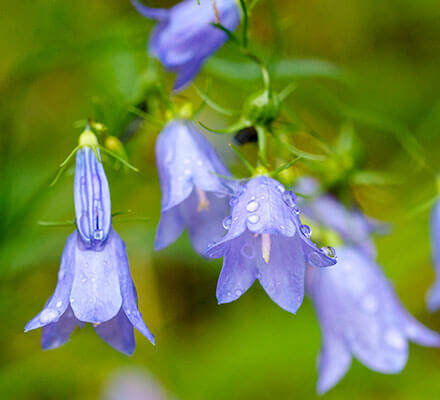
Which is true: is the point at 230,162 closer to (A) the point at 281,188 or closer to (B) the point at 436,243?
(B) the point at 436,243

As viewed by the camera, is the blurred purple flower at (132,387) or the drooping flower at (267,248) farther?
the blurred purple flower at (132,387)

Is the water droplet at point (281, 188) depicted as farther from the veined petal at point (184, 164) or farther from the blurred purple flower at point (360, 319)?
the blurred purple flower at point (360, 319)

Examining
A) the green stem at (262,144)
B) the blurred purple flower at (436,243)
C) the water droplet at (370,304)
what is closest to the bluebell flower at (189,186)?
the green stem at (262,144)

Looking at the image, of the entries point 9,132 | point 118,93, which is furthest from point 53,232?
point 118,93

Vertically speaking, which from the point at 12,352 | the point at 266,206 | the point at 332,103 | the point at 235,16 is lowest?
the point at 12,352

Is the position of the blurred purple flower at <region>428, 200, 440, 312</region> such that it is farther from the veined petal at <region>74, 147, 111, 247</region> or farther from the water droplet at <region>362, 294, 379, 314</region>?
the veined petal at <region>74, 147, 111, 247</region>

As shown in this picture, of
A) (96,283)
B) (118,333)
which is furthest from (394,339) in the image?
(96,283)

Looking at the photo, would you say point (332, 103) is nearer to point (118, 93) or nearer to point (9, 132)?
point (118, 93)
